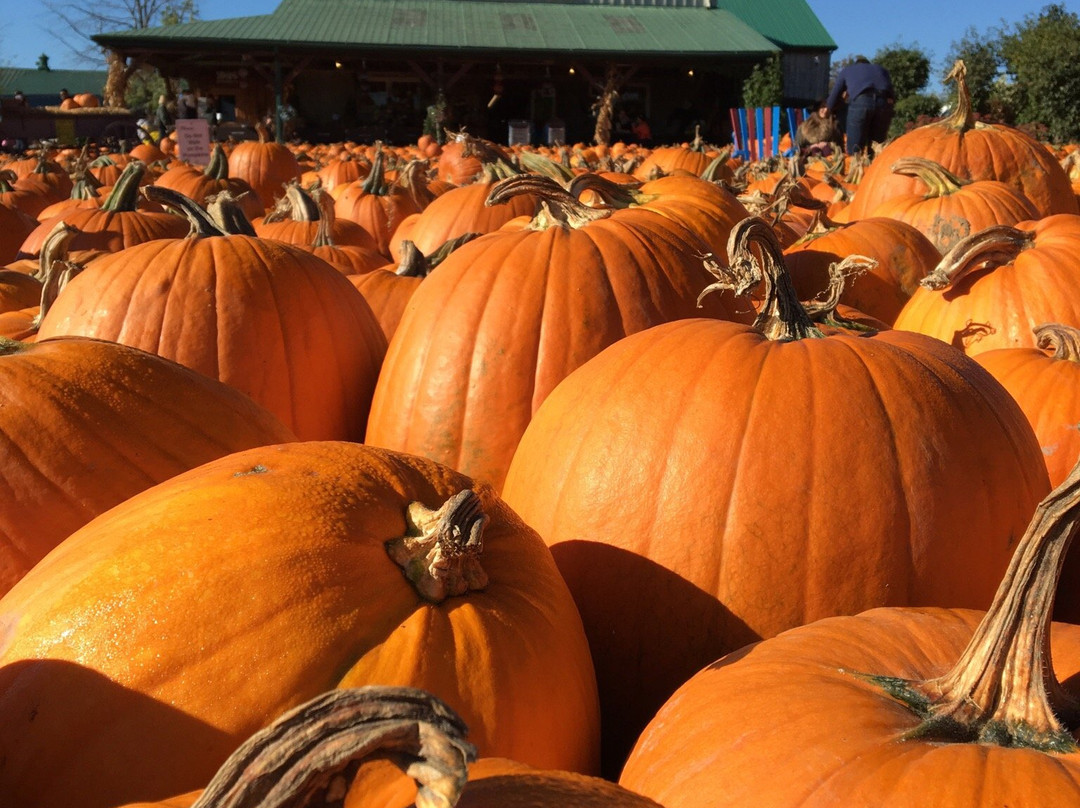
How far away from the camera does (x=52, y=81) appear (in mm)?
72188

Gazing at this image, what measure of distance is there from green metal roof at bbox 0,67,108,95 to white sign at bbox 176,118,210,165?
67.8 m

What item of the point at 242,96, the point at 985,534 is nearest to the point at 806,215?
the point at 985,534

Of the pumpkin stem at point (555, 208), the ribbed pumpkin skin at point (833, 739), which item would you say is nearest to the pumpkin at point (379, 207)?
the pumpkin stem at point (555, 208)

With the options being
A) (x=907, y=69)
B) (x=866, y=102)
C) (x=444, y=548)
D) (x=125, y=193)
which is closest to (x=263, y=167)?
(x=125, y=193)

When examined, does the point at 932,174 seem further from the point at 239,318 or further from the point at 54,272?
the point at 54,272

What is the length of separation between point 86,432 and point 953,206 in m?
3.95

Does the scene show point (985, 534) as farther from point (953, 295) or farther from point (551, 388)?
point (953, 295)

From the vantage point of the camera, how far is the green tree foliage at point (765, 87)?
1188 inches

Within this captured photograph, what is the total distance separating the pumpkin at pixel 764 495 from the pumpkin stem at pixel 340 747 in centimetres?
107

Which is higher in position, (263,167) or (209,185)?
(263,167)

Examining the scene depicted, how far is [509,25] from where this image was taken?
3516cm

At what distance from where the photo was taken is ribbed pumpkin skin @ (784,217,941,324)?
12.8 ft

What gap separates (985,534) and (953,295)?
5.89 feet

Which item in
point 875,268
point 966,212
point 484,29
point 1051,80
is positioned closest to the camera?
point 875,268
